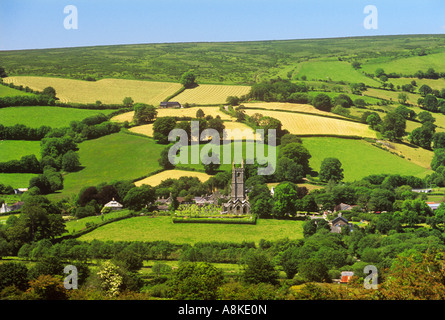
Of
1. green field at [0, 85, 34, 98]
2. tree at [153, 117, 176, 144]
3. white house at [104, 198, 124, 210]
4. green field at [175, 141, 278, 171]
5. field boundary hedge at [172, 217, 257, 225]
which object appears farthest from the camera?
green field at [0, 85, 34, 98]

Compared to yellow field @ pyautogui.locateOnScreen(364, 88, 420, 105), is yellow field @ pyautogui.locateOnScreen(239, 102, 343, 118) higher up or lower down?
lower down

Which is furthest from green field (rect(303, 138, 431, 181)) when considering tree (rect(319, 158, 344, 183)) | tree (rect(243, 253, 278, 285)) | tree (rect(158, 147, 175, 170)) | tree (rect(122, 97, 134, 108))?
tree (rect(122, 97, 134, 108))

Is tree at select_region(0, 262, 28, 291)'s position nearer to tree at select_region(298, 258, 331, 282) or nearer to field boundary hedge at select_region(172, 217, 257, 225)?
tree at select_region(298, 258, 331, 282)

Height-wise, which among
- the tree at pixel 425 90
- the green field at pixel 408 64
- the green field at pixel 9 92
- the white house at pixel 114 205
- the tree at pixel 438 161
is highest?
the green field at pixel 408 64

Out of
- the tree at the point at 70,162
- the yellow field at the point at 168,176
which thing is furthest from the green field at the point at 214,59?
the yellow field at the point at 168,176

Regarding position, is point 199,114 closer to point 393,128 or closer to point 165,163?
point 165,163

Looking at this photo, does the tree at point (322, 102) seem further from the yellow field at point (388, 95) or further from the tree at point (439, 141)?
the tree at point (439, 141)
